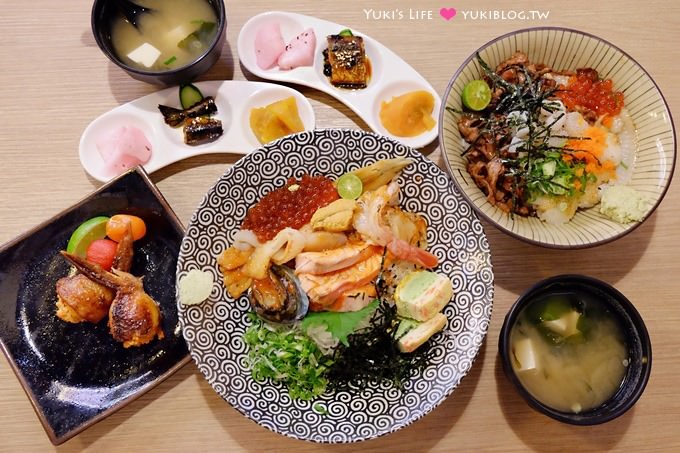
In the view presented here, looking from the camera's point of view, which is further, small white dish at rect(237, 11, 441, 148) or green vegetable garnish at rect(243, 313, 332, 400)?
small white dish at rect(237, 11, 441, 148)

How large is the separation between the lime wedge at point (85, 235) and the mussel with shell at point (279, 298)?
2.10 feet

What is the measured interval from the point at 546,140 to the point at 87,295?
1.75 m

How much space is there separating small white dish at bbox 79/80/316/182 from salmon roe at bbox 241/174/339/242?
31cm

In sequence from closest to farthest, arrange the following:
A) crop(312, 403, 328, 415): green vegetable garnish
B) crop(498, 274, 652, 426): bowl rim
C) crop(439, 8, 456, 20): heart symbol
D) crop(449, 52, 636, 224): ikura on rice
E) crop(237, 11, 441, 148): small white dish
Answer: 1. crop(498, 274, 652, 426): bowl rim
2. crop(312, 403, 328, 415): green vegetable garnish
3. crop(449, 52, 636, 224): ikura on rice
4. crop(237, 11, 441, 148): small white dish
5. crop(439, 8, 456, 20): heart symbol

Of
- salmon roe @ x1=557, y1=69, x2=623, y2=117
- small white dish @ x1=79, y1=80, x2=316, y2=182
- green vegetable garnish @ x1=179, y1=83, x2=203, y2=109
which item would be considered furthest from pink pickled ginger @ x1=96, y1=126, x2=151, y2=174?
salmon roe @ x1=557, y1=69, x2=623, y2=117

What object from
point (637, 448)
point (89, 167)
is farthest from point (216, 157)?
point (637, 448)

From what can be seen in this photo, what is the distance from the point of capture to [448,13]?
8.12 ft

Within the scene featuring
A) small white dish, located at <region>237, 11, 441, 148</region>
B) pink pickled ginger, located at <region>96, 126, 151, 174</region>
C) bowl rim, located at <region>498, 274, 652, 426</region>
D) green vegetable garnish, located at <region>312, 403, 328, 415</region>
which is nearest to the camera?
bowl rim, located at <region>498, 274, 652, 426</region>

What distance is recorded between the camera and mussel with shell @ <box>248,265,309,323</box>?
196 cm

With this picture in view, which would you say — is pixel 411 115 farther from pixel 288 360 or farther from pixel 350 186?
pixel 288 360

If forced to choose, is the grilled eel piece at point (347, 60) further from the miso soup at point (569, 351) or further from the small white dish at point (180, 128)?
the miso soup at point (569, 351)

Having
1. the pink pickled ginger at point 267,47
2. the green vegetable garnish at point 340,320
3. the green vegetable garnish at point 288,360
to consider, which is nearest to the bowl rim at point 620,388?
the green vegetable garnish at point 340,320

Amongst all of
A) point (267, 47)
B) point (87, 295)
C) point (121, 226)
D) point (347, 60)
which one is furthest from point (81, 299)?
point (347, 60)

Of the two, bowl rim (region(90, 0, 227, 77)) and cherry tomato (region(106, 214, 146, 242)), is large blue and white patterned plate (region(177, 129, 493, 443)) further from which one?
bowl rim (region(90, 0, 227, 77))
